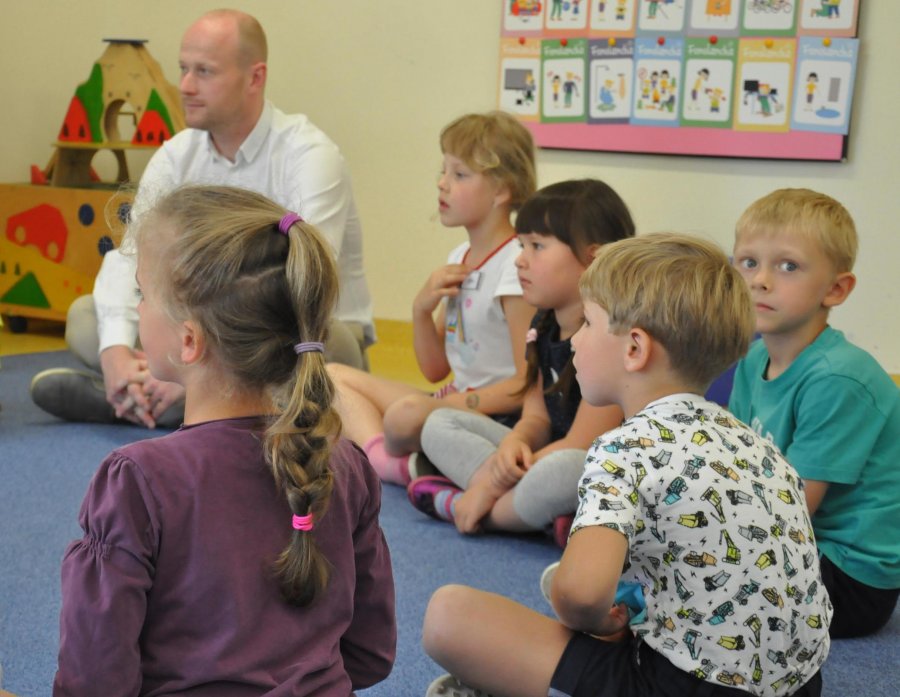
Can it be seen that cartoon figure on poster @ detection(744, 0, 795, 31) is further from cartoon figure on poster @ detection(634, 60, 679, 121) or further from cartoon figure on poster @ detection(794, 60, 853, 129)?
cartoon figure on poster @ detection(634, 60, 679, 121)

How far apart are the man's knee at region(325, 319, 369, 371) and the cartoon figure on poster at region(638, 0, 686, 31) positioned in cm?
116

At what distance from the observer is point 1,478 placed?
229cm

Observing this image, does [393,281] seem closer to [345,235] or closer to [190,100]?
[345,235]

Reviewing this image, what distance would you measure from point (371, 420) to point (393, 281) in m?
1.27

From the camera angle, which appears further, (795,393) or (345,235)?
(345,235)

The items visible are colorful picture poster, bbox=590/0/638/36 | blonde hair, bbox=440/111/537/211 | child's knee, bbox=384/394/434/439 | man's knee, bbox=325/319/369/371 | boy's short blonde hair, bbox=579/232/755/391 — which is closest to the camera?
boy's short blonde hair, bbox=579/232/755/391

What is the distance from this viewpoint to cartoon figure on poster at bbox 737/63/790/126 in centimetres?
293

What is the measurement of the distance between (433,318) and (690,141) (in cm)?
99

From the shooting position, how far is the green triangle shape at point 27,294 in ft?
12.0

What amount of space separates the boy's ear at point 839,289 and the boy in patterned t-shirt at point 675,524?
0.49m

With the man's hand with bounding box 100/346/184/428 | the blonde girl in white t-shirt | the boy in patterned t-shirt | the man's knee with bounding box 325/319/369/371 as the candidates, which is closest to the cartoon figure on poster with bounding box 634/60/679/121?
the blonde girl in white t-shirt

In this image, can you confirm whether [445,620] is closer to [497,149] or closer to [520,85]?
[497,149]

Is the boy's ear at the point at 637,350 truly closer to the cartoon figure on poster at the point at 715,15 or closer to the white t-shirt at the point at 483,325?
the white t-shirt at the point at 483,325

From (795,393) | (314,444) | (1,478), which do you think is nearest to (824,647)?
(795,393)
